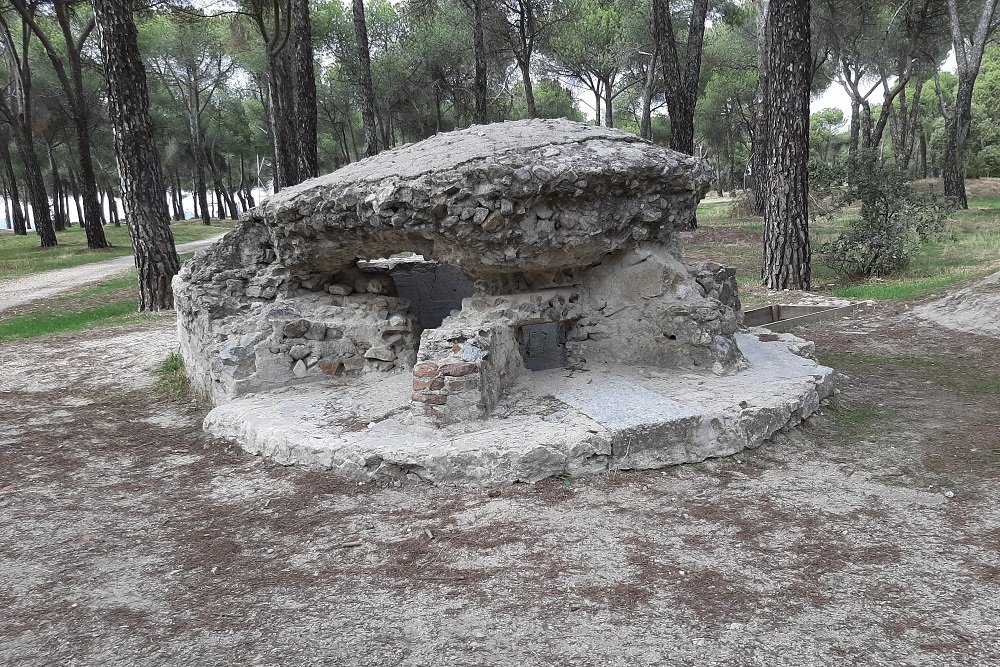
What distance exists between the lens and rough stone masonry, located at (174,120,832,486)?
4090 mm

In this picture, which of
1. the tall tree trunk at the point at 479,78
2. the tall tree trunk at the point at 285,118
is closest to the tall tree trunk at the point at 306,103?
the tall tree trunk at the point at 285,118

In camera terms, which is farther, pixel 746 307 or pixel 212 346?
pixel 746 307

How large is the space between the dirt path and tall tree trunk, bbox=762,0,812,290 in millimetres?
8701

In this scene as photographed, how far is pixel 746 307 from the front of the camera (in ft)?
27.8

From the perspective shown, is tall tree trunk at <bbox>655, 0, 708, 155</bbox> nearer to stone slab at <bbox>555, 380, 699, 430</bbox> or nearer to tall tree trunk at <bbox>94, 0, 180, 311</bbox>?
tall tree trunk at <bbox>94, 0, 180, 311</bbox>

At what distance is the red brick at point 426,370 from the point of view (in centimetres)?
398

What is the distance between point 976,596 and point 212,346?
483 cm

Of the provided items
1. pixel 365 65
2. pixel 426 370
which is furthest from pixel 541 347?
pixel 365 65

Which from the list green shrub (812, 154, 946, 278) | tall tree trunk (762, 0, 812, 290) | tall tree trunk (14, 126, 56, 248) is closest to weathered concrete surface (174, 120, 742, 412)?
tall tree trunk (762, 0, 812, 290)

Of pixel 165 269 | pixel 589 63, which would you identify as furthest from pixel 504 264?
pixel 589 63

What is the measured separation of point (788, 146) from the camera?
9.17 m

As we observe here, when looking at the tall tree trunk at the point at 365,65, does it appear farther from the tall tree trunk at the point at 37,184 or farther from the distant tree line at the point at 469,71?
the tall tree trunk at the point at 37,184

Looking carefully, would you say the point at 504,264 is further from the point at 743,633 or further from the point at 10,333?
the point at 10,333

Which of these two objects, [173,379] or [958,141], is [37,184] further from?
[958,141]
